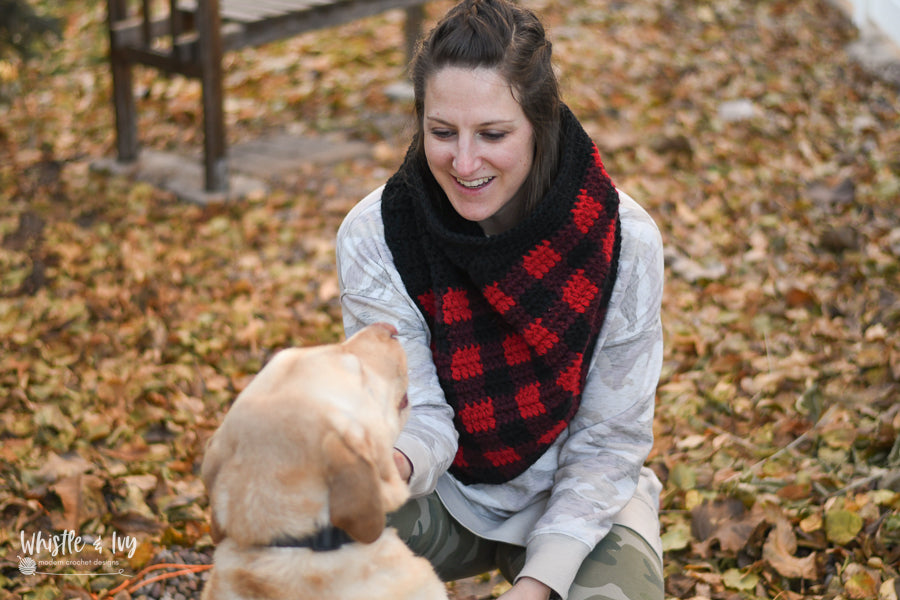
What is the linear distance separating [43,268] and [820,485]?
427 centimetres

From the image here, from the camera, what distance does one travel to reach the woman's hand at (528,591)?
2299 millimetres

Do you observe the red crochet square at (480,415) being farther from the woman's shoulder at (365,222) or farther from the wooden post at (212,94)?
the wooden post at (212,94)

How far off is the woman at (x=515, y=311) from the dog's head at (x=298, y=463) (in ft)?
1.48

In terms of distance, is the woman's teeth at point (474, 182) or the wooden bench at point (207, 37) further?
the wooden bench at point (207, 37)

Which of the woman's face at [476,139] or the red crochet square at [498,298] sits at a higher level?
the woman's face at [476,139]

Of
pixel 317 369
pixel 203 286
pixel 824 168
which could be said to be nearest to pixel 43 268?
pixel 203 286

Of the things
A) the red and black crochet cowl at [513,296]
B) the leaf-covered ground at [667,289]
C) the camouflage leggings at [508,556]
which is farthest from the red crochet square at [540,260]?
the leaf-covered ground at [667,289]

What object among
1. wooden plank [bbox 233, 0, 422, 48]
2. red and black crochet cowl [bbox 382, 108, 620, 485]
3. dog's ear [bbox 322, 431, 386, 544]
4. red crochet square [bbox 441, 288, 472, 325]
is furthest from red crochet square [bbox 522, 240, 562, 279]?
wooden plank [bbox 233, 0, 422, 48]

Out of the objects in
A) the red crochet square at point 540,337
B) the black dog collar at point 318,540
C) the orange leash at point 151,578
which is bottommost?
the orange leash at point 151,578

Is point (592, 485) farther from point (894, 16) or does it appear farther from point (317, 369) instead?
point (894, 16)

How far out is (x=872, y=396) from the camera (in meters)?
3.76

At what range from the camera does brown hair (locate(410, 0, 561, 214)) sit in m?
2.43

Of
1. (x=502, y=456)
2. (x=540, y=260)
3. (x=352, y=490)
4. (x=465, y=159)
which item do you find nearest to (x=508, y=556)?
(x=502, y=456)

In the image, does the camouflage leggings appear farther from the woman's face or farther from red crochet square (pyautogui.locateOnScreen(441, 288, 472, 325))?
the woman's face
